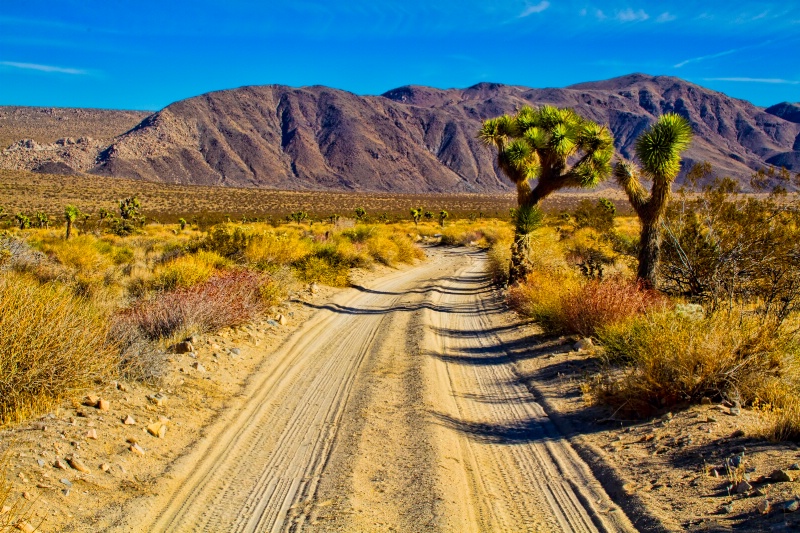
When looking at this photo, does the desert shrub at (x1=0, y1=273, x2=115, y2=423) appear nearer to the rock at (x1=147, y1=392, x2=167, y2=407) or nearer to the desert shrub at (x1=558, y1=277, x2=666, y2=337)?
the rock at (x1=147, y1=392, x2=167, y2=407)

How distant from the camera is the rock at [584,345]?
9328mm

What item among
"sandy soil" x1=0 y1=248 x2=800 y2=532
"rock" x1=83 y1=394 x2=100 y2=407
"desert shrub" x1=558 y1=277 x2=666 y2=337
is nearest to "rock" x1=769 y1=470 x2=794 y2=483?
"sandy soil" x1=0 y1=248 x2=800 y2=532

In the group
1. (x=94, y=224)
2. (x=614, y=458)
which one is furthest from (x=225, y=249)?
(x=94, y=224)

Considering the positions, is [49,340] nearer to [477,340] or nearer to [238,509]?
[238,509]

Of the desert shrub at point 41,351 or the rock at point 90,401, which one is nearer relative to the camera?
the desert shrub at point 41,351

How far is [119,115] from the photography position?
18812cm

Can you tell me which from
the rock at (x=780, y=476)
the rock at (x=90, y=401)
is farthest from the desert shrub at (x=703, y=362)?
the rock at (x=90, y=401)

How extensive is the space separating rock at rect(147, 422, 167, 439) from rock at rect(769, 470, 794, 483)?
5493 mm

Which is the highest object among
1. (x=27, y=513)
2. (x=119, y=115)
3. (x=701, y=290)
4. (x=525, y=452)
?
(x=119, y=115)

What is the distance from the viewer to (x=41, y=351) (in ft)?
18.0

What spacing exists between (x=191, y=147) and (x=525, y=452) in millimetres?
174564

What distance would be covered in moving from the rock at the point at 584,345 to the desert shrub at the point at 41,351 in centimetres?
681

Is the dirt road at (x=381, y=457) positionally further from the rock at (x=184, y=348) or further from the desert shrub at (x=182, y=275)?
the desert shrub at (x=182, y=275)

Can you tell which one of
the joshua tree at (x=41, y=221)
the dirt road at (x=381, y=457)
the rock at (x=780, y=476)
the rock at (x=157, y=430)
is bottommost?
the dirt road at (x=381, y=457)
